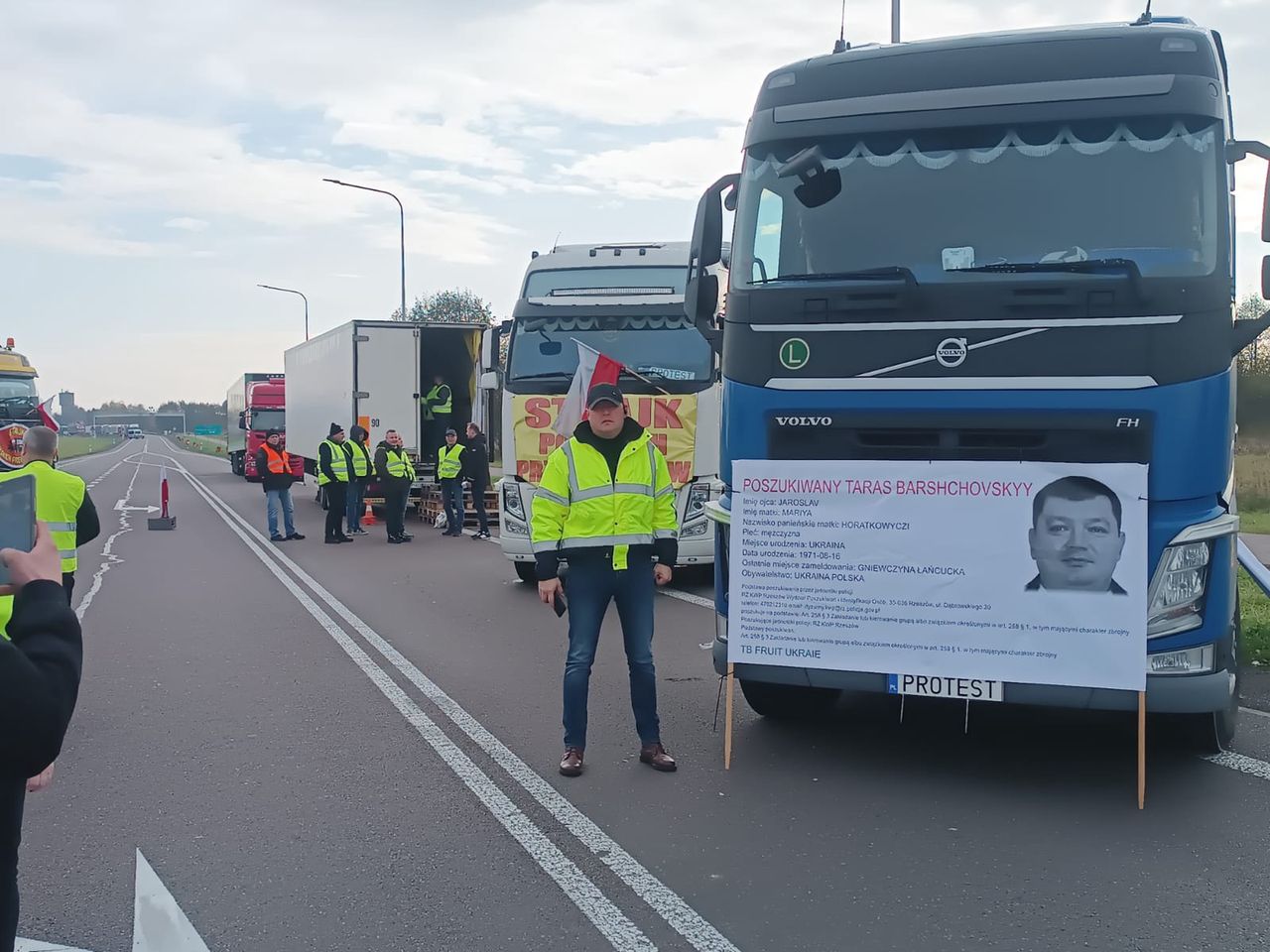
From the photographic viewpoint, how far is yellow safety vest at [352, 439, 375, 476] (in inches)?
779

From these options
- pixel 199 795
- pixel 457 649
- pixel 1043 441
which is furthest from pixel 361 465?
pixel 1043 441

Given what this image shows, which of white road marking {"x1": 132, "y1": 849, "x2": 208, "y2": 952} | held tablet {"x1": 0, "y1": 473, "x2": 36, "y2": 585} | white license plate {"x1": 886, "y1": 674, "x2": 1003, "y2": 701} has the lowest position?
white road marking {"x1": 132, "y1": 849, "x2": 208, "y2": 952}

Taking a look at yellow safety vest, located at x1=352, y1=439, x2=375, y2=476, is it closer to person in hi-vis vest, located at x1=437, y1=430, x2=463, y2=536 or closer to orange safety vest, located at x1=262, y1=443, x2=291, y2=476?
orange safety vest, located at x1=262, y1=443, x2=291, y2=476

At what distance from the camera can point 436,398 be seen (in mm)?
23234

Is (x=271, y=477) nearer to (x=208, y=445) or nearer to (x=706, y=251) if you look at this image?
(x=706, y=251)

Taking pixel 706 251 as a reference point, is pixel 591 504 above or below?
below

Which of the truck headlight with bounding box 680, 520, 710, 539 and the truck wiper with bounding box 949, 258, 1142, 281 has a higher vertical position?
the truck wiper with bounding box 949, 258, 1142, 281

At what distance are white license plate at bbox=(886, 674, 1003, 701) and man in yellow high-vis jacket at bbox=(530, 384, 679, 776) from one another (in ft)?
3.85

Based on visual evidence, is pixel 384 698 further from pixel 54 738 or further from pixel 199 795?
pixel 54 738

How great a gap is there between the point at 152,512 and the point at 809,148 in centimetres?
2400

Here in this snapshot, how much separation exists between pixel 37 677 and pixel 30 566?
0.30m

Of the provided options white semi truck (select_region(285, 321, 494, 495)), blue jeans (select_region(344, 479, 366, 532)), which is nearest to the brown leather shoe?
blue jeans (select_region(344, 479, 366, 532))

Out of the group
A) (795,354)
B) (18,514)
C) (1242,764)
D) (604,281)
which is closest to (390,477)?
(604,281)

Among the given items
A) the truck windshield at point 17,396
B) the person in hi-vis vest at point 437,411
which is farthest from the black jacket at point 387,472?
the truck windshield at point 17,396
